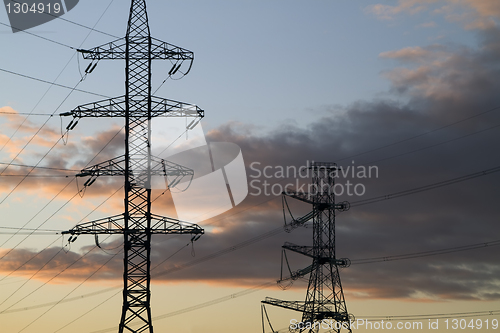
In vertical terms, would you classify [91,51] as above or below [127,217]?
above

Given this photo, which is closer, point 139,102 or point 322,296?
point 139,102

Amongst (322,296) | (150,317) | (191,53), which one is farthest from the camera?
(322,296)

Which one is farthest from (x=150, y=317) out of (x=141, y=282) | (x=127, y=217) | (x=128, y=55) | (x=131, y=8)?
(x=131, y=8)

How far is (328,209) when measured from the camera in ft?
237

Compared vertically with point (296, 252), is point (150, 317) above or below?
below

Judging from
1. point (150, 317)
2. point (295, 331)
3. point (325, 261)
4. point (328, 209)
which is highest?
point (328, 209)

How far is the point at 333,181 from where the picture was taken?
73.6 m

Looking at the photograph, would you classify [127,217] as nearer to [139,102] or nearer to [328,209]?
[139,102]

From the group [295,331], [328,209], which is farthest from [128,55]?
[295,331]

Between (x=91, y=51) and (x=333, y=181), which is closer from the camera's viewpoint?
(x=91, y=51)

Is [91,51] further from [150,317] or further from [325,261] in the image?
[325,261]

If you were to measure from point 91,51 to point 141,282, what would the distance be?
47.9 feet

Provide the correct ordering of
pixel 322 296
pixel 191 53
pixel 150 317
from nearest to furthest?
pixel 150 317
pixel 191 53
pixel 322 296

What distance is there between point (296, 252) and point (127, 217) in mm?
32080
